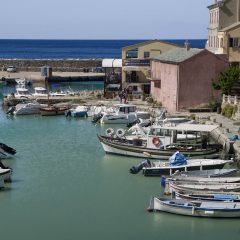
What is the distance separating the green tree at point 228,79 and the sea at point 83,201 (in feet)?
37.1

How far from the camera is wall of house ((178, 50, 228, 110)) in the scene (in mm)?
48594

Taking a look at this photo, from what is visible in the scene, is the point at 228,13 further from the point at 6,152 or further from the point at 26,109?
the point at 6,152

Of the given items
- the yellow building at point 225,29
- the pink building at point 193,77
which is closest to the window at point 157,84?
the pink building at point 193,77

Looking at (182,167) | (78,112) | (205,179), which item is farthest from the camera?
(78,112)

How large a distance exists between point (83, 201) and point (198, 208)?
4877 mm

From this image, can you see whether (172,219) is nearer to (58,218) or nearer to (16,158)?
(58,218)

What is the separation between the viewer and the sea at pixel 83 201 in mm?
23438

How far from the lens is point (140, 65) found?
60.6 m

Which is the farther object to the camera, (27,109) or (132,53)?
(132,53)

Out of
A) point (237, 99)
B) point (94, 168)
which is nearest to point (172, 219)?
point (94, 168)

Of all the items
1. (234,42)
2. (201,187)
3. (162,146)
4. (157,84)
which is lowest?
(201,187)

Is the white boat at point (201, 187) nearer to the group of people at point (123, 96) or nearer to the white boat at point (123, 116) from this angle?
the white boat at point (123, 116)

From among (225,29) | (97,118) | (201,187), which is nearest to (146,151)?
(201,187)

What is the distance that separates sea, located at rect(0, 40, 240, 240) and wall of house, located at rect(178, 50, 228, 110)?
1130cm
